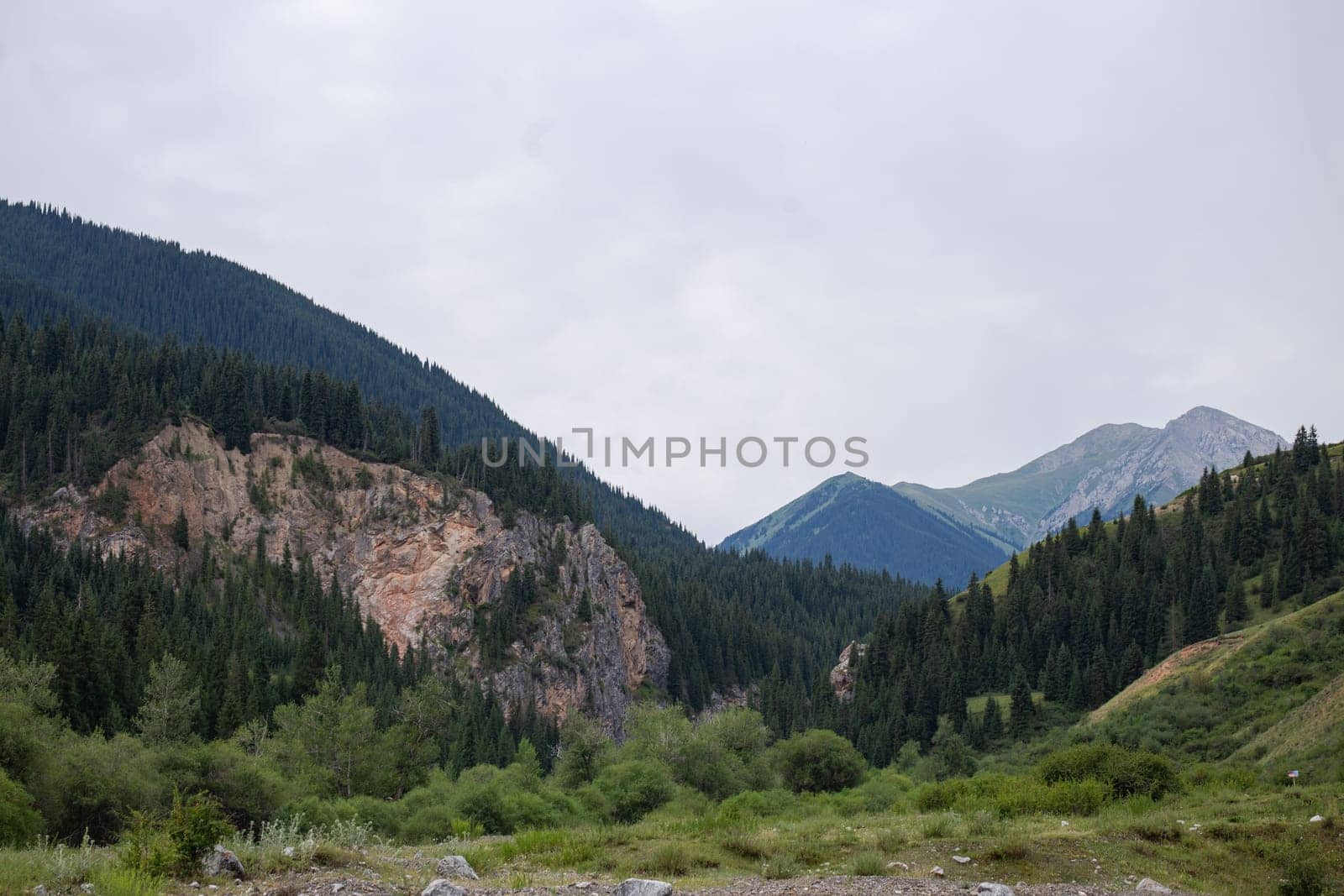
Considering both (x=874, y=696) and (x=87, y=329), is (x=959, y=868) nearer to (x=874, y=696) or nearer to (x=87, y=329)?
(x=874, y=696)

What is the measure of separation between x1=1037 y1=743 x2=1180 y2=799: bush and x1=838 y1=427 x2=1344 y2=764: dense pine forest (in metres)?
64.1

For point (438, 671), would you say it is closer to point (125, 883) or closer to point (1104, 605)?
point (1104, 605)

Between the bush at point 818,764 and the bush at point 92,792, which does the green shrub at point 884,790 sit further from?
the bush at point 92,792

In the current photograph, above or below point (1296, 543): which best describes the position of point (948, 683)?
below

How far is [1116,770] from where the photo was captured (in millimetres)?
41500

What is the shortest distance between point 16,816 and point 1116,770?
41973mm

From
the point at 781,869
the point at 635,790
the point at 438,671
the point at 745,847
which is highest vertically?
the point at 781,869

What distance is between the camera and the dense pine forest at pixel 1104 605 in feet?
346

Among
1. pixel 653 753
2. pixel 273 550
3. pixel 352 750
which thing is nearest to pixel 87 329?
pixel 273 550

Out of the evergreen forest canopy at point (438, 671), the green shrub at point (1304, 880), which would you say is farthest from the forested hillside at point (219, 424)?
the green shrub at point (1304, 880)

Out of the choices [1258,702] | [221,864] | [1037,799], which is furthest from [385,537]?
[221,864]

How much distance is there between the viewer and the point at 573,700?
15438 cm

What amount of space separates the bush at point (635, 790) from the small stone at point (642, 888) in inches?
1478

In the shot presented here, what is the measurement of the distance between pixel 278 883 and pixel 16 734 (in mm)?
29447
